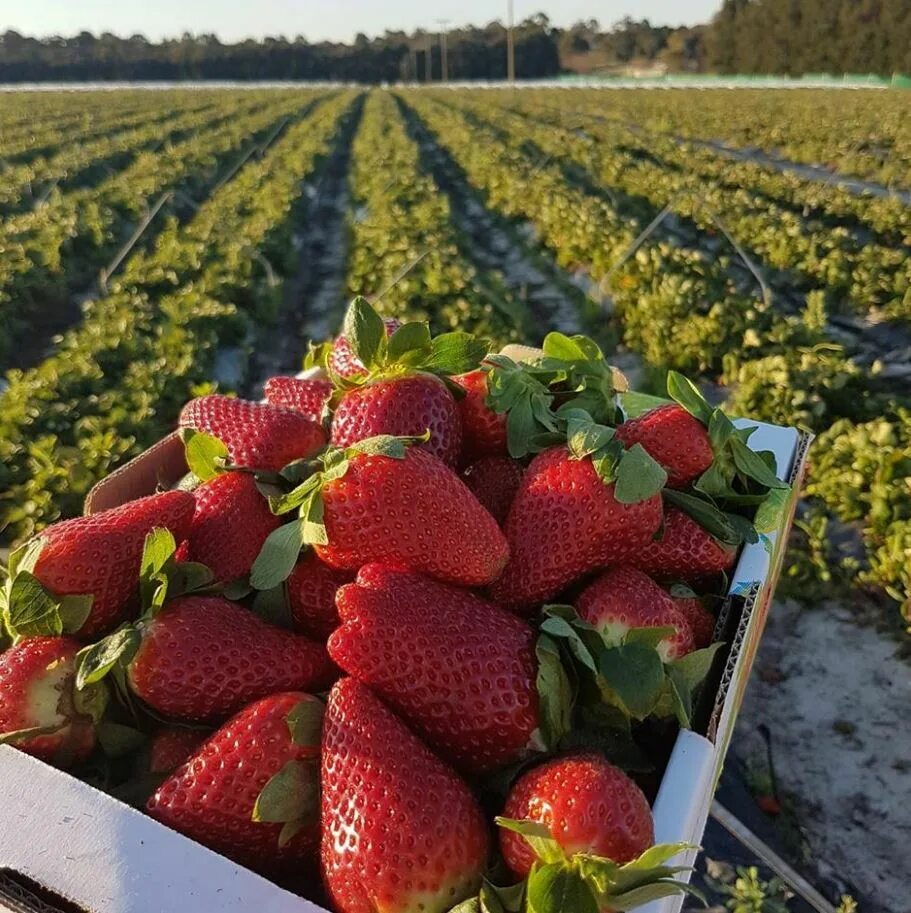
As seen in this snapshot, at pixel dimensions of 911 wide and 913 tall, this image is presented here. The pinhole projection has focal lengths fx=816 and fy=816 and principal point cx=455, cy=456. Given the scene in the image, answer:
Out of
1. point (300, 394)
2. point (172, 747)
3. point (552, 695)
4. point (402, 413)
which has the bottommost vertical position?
point (172, 747)

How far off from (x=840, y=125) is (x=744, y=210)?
720 inches

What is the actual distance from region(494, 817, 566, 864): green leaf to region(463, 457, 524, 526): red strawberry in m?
0.68

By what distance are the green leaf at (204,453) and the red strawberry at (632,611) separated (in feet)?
2.48

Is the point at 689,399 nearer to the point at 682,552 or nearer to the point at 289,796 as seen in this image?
the point at 682,552

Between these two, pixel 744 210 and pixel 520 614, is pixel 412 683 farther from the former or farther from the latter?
pixel 744 210

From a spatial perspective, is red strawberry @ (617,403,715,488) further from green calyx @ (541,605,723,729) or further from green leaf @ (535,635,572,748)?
green leaf @ (535,635,572,748)

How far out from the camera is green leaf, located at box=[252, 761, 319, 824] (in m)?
1.07

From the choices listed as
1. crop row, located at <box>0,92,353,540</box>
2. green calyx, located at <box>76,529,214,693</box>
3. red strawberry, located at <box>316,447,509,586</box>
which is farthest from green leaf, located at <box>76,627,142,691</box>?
crop row, located at <box>0,92,353,540</box>

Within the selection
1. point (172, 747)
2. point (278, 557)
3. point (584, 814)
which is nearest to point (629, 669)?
point (584, 814)

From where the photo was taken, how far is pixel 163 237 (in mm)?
9445

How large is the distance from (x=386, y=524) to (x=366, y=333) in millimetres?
460

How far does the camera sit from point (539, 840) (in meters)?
0.92

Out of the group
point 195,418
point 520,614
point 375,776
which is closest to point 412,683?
point 375,776

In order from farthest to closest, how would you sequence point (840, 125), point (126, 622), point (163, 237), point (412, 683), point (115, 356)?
point (840, 125) < point (163, 237) < point (115, 356) < point (126, 622) < point (412, 683)
